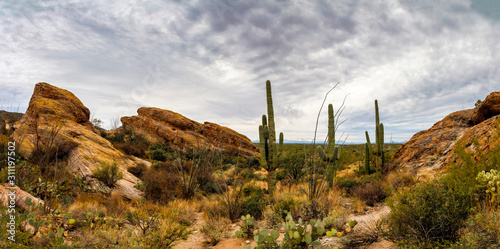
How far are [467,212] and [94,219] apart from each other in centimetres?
730

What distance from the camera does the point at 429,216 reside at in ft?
11.6

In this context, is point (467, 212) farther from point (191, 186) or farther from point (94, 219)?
point (191, 186)

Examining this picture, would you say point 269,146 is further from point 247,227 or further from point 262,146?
point 247,227

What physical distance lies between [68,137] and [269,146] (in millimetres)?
9738

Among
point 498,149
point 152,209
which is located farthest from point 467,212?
point 152,209

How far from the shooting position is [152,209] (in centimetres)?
725

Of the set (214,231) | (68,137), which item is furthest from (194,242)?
(68,137)

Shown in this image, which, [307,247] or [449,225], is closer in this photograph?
[307,247]

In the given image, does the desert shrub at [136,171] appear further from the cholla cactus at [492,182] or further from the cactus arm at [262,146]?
the cholla cactus at [492,182]

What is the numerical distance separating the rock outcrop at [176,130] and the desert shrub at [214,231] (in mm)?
18827

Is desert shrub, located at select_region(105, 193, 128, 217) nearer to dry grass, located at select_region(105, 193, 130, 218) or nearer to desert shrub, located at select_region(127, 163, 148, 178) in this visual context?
dry grass, located at select_region(105, 193, 130, 218)

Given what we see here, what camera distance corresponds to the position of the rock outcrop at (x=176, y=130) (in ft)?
80.8

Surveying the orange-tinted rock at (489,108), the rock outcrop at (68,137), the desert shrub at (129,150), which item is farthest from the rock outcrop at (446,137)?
the desert shrub at (129,150)

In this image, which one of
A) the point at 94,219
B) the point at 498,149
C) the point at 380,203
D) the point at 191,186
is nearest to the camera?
the point at 498,149
